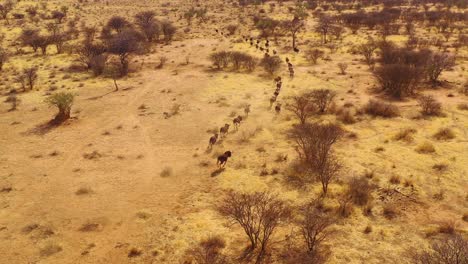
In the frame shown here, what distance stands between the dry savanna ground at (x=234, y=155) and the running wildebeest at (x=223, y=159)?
0.21 metres

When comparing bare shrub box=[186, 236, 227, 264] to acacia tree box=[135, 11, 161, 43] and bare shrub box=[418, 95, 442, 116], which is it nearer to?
bare shrub box=[418, 95, 442, 116]

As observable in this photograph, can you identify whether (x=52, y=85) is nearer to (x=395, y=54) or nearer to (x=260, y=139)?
(x=260, y=139)

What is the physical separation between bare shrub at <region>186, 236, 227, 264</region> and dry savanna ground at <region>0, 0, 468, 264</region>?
72 mm

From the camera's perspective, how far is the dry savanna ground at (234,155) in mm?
15688

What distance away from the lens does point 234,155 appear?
76.6 ft

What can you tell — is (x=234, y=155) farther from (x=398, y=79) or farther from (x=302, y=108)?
(x=398, y=79)

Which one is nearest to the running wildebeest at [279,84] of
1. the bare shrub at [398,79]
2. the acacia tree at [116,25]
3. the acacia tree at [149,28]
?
the bare shrub at [398,79]

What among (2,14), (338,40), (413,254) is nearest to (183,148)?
(413,254)

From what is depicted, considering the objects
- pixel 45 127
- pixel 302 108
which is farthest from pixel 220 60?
pixel 45 127

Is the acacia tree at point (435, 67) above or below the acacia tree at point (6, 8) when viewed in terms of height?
below

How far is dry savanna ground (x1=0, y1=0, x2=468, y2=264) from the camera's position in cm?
1569

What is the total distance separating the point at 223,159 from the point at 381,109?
44.5 ft

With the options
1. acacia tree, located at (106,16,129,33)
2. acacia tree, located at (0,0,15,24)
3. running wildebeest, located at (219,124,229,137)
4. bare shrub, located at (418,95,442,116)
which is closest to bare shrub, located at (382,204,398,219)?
running wildebeest, located at (219,124,229,137)

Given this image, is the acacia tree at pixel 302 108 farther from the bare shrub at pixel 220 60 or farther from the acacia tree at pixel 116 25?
the acacia tree at pixel 116 25
